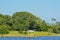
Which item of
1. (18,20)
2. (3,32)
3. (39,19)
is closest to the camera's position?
(3,32)

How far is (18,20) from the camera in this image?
8188 cm

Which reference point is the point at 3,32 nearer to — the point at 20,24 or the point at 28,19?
the point at 20,24

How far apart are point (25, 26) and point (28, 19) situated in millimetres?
7357

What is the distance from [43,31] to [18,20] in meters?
11.6

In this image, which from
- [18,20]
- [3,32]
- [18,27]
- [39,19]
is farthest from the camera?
[39,19]

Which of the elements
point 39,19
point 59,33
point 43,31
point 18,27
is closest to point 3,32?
point 18,27

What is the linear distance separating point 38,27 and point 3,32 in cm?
1441

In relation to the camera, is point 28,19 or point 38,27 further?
point 28,19

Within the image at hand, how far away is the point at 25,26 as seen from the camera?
7612cm

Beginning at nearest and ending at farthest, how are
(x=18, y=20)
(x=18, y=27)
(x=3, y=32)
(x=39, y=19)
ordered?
1. (x=3, y=32)
2. (x=18, y=27)
3. (x=18, y=20)
4. (x=39, y=19)

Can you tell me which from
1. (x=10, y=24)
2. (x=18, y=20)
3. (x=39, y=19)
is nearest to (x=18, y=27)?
(x=10, y=24)

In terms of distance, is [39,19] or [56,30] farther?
[39,19]

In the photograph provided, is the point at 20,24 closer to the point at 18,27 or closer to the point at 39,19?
the point at 18,27

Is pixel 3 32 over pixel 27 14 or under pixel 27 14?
under
